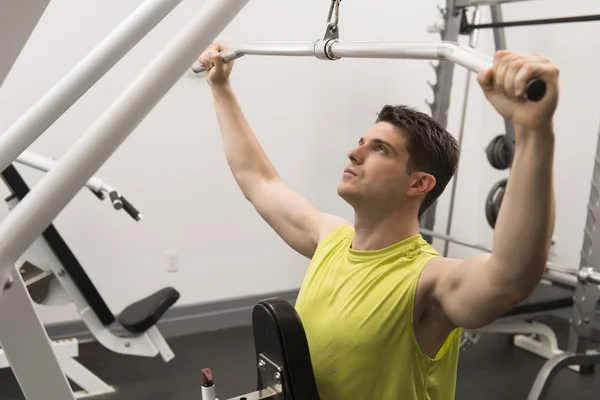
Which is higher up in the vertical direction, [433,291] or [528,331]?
[433,291]

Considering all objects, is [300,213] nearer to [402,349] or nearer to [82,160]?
[402,349]

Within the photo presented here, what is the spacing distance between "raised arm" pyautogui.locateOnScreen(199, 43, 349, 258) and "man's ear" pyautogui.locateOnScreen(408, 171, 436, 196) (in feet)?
0.91

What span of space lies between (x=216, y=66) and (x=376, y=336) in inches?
32.6

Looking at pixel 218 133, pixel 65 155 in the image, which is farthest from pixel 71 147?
pixel 218 133

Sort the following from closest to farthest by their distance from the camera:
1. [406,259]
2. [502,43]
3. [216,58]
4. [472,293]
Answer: [472,293]
[406,259]
[216,58]
[502,43]

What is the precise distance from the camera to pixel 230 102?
1.71m

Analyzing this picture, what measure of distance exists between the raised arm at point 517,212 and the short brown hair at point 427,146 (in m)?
0.33

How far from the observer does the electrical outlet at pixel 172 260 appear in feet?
12.0

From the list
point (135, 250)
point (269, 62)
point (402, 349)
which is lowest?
point (135, 250)

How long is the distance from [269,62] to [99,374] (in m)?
1.98

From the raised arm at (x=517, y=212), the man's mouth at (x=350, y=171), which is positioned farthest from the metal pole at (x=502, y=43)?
the raised arm at (x=517, y=212)

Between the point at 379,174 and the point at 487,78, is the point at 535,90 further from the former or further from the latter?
the point at 379,174

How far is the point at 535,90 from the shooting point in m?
0.72

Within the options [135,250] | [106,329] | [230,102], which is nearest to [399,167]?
[230,102]
